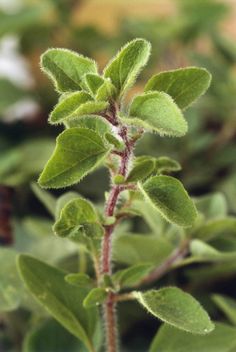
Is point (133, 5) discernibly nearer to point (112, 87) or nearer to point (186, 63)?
point (186, 63)

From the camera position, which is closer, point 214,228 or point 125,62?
point 125,62

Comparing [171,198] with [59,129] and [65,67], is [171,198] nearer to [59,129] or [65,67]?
[65,67]

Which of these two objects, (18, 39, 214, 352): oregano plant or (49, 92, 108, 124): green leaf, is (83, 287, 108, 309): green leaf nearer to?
(18, 39, 214, 352): oregano plant

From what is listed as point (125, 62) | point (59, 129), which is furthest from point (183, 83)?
point (59, 129)

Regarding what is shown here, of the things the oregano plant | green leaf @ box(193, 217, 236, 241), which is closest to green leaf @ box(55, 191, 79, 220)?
the oregano plant

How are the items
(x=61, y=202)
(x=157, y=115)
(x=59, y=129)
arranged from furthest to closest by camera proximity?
(x=59, y=129) < (x=61, y=202) < (x=157, y=115)

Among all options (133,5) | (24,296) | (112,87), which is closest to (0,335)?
(24,296)
